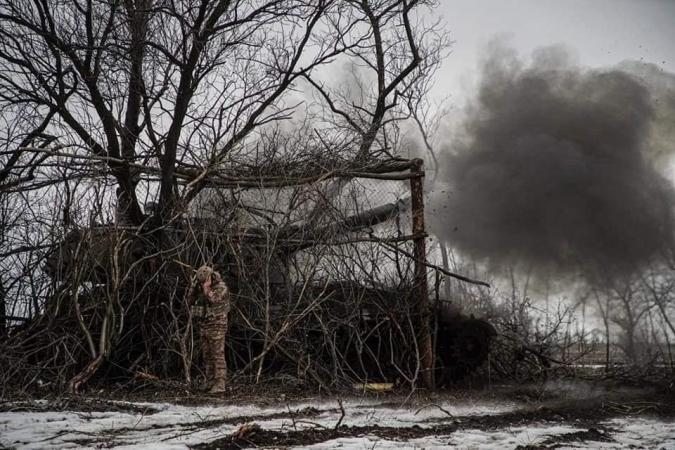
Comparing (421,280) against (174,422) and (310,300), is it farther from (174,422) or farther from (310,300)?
(174,422)

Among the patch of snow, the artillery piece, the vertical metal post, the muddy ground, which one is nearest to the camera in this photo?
the patch of snow

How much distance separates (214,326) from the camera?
802cm

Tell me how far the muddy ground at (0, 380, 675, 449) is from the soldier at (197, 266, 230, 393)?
0.27m

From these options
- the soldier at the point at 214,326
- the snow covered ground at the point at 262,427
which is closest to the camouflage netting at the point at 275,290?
the soldier at the point at 214,326

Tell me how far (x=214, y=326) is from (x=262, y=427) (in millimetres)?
2568

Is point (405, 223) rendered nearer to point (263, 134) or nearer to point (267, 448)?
point (263, 134)

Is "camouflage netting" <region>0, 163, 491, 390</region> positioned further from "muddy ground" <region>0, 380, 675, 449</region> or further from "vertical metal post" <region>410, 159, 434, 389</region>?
"muddy ground" <region>0, 380, 675, 449</region>

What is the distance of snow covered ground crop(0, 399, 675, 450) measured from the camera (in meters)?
5.15

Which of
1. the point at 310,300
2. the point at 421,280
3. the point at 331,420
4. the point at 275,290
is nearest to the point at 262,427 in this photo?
the point at 331,420

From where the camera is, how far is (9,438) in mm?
5020

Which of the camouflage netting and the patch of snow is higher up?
the camouflage netting

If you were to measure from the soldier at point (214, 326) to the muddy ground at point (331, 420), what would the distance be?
0.87ft

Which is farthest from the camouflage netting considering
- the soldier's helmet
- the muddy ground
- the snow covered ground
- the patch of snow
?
the snow covered ground

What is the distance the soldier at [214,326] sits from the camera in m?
7.99
